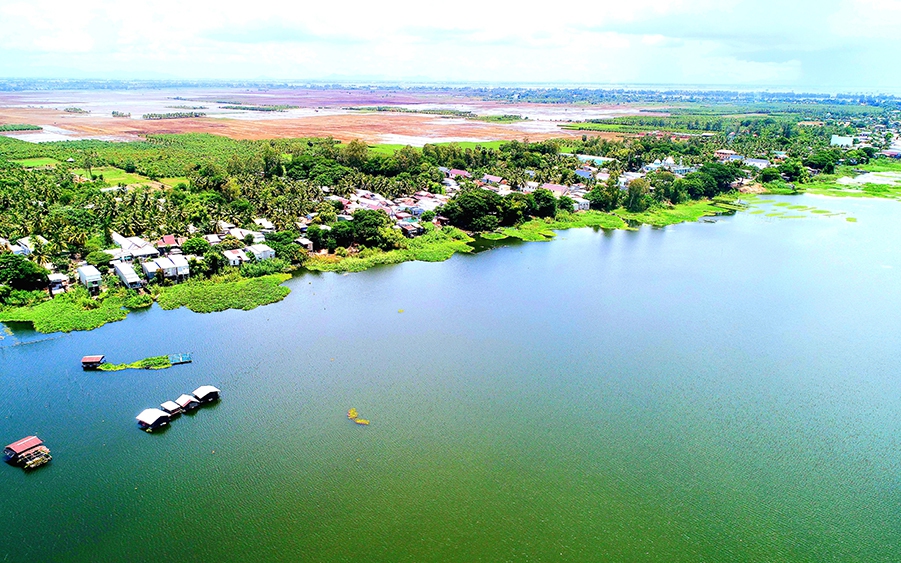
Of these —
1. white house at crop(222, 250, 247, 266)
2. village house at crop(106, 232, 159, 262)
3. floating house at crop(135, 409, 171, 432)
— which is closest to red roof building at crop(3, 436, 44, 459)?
floating house at crop(135, 409, 171, 432)

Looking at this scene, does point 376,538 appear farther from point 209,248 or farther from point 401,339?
point 209,248

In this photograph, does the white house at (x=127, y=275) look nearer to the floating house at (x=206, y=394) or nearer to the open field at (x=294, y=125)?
the floating house at (x=206, y=394)

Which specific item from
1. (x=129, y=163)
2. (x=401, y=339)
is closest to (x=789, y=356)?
(x=401, y=339)

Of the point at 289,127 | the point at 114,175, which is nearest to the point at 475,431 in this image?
the point at 114,175

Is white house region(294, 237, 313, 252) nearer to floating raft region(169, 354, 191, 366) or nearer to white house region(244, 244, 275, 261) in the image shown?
white house region(244, 244, 275, 261)

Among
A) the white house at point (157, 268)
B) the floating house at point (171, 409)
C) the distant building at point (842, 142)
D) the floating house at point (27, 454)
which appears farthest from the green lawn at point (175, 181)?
the distant building at point (842, 142)

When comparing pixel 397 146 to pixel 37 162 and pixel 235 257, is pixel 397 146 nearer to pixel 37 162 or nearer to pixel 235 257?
pixel 37 162
